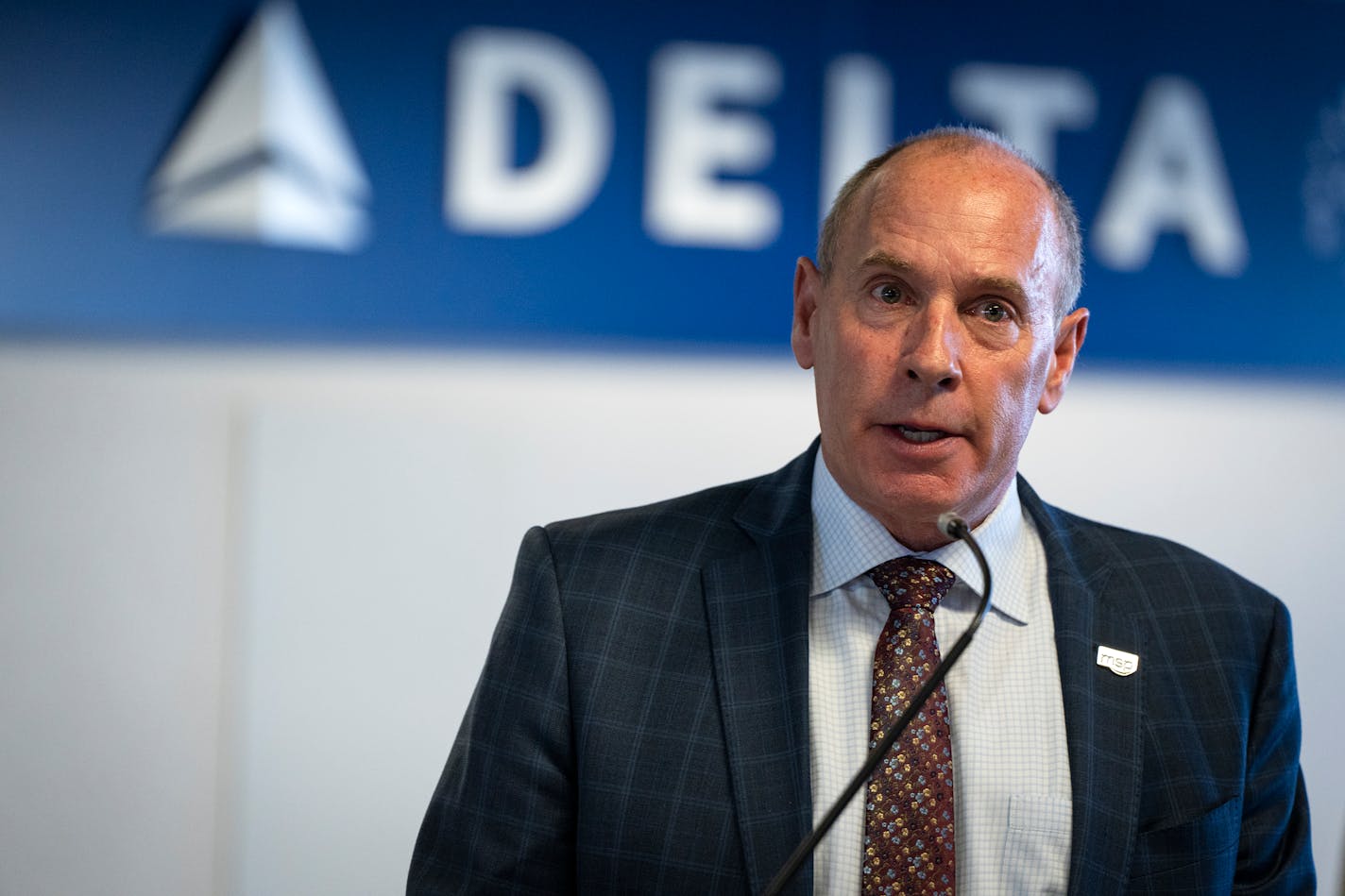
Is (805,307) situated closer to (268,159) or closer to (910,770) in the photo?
(910,770)

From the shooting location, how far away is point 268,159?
274 centimetres

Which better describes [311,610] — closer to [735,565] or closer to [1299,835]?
[735,565]

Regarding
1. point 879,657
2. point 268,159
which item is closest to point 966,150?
point 879,657

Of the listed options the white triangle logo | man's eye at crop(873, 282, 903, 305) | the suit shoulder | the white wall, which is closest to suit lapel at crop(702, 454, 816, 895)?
man's eye at crop(873, 282, 903, 305)

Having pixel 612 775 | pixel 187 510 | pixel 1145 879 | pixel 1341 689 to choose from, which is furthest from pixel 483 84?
pixel 1341 689

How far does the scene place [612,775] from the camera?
5.13 ft

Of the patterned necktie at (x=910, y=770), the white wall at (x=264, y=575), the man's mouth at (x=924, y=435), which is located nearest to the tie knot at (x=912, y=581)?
the patterned necktie at (x=910, y=770)

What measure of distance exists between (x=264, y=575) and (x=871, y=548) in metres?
1.51

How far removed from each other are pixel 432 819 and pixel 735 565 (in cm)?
47

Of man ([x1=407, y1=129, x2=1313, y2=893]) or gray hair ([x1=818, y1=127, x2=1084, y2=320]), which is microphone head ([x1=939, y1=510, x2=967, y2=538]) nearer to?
man ([x1=407, y1=129, x2=1313, y2=893])

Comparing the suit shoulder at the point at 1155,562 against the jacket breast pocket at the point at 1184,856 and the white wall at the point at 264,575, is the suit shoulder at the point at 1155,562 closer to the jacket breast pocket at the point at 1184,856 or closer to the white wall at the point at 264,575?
the jacket breast pocket at the point at 1184,856

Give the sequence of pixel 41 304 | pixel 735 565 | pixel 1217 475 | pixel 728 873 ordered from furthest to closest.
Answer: pixel 1217 475 < pixel 41 304 < pixel 735 565 < pixel 728 873

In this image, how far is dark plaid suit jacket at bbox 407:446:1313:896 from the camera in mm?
1540

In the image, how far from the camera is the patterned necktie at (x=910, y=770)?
4.99 feet
